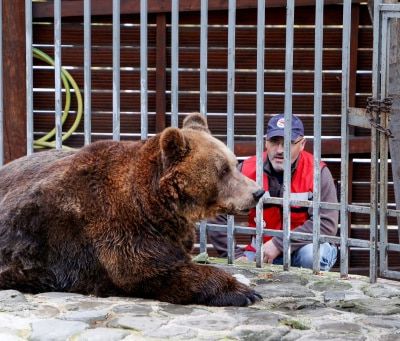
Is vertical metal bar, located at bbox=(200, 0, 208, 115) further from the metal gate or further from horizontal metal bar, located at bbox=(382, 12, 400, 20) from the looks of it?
horizontal metal bar, located at bbox=(382, 12, 400, 20)

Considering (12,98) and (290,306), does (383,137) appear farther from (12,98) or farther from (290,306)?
(12,98)

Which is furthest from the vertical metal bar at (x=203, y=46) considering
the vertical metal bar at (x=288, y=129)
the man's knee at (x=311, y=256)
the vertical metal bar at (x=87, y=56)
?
the man's knee at (x=311, y=256)

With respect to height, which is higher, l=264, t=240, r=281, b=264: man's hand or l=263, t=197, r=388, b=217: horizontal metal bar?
l=263, t=197, r=388, b=217: horizontal metal bar

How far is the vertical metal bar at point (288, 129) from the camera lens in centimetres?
687

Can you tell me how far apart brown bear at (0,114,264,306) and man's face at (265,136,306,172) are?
4.66ft

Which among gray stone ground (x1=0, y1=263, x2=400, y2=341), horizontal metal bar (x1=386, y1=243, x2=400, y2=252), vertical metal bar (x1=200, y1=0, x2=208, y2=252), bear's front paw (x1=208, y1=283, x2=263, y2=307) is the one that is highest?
vertical metal bar (x1=200, y1=0, x2=208, y2=252)

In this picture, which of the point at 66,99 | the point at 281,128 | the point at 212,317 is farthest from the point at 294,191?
the point at 66,99

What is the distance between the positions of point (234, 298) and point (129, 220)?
0.73 meters

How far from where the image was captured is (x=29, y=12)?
7.46 meters

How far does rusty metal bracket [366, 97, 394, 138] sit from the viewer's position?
6473 mm

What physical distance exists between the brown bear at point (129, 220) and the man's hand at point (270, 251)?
1192 millimetres

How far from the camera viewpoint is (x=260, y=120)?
277 inches

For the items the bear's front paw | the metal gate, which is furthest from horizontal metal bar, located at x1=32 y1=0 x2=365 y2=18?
the bear's front paw

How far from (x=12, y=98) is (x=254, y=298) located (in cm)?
339
